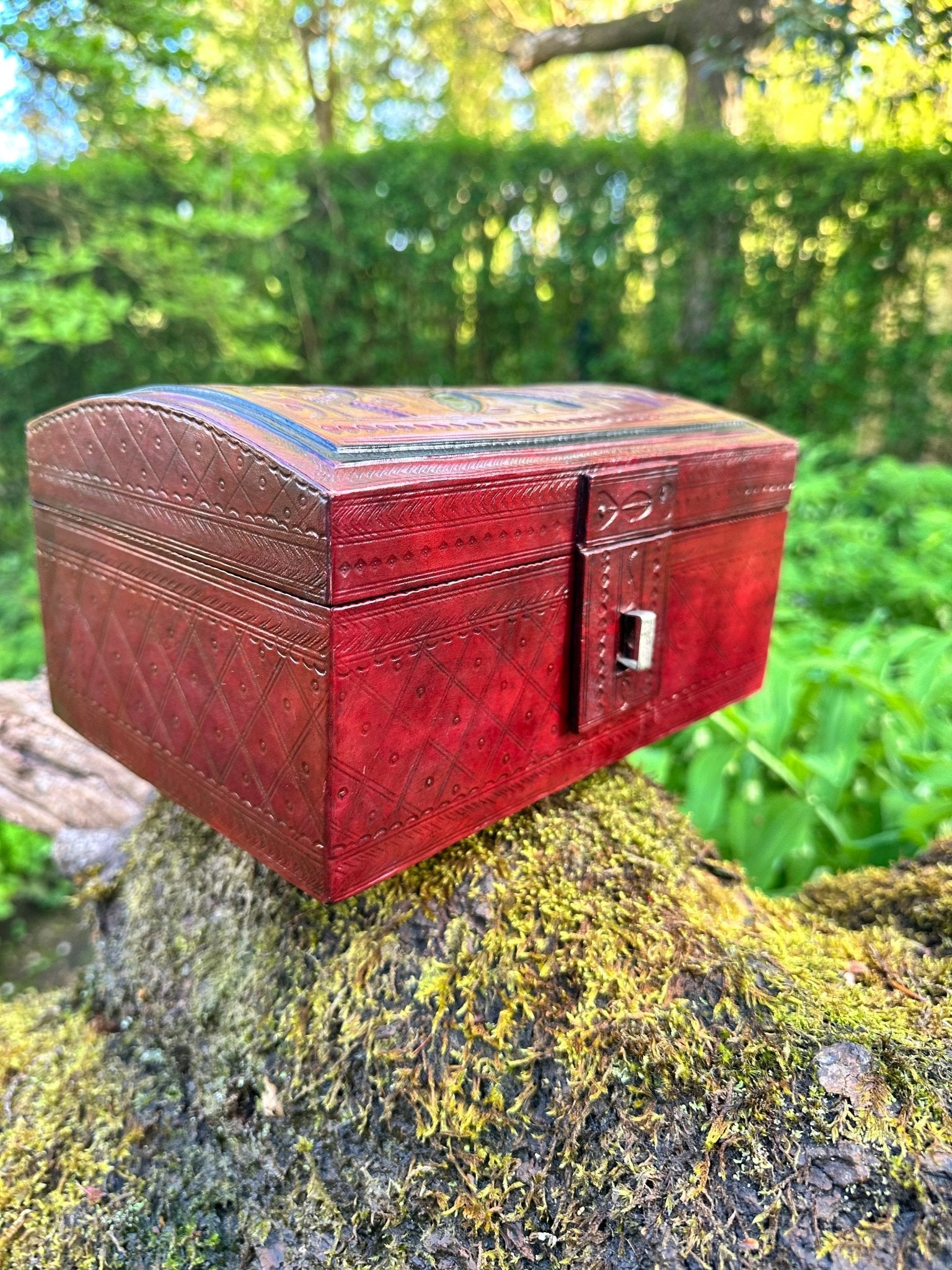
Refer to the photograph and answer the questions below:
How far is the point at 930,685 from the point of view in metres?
1.94

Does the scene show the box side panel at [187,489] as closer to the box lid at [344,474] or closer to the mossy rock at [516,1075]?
the box lid at [344,474]

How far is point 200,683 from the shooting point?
1023 millimetres

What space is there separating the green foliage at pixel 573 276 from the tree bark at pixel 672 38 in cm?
60

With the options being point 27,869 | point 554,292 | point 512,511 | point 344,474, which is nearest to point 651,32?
point 554,292

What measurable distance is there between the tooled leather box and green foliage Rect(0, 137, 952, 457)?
2.78 meters

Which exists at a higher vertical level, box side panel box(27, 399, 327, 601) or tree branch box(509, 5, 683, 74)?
tree branch box(509, 5, 683, 74)

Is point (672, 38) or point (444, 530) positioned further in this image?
point (672, 38)

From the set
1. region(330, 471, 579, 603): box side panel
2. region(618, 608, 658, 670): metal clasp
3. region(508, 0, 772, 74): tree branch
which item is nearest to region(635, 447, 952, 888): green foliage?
region(618, 608, 658, 670): metal clasp

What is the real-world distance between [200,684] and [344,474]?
391mm

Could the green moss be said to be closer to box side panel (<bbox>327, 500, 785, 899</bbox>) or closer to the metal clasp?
box side panel (<bbox>327, 500, 785, 899</bbox>)

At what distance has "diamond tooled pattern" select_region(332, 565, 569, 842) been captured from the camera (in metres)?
0.87

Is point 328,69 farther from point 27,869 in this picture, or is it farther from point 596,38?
point 27,869

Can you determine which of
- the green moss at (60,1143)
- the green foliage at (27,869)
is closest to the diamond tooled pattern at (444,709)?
the green moss at (60,1143)

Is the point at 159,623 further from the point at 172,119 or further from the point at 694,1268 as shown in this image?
the point at 172,119
